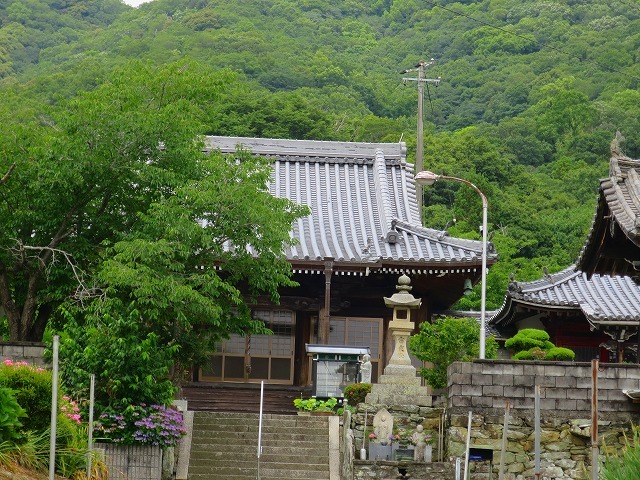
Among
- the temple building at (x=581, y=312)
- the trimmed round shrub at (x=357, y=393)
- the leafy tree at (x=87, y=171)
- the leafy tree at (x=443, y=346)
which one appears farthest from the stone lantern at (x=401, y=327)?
the temple building at (x=581, y=312)

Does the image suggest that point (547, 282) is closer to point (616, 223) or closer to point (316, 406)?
point (316, 406)

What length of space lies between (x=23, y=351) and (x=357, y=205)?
13850mm

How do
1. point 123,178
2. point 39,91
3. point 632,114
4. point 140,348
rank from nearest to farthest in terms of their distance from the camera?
point 140,348 < point 123,178 < point 39,91 < point 632,114

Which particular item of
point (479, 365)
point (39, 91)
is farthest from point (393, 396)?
point (39, 91)

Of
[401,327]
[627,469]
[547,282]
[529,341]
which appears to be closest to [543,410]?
[529,341]

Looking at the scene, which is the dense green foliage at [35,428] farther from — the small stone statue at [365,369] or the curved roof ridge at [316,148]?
the curved roof ridge at [316,148]

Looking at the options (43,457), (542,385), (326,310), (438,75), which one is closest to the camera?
(43,457)

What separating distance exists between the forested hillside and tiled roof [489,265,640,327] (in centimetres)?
895

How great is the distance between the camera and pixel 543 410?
19969 millimetres

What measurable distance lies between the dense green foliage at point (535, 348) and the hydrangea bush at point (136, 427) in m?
7.93

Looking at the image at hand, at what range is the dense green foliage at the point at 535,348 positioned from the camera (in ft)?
75.0

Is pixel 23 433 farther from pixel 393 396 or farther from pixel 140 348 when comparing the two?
pixel 393 396

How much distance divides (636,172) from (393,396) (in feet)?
20.9

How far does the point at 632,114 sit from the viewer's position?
2712 inches
